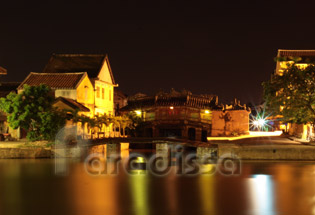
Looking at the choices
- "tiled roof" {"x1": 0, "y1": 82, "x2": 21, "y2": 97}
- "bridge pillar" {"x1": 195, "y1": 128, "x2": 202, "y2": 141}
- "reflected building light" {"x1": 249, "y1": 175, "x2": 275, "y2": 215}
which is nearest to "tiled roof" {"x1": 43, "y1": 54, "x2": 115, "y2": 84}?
"tiled roof" {"x1": 0, "y1": 82, "x2": 21, "y2": 97}

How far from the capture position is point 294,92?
3127 cm

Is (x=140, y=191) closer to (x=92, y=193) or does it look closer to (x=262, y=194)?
(x=92, y=193)

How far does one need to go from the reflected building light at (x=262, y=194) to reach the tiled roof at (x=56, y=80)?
21810 mm

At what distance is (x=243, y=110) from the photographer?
4638 centimetres

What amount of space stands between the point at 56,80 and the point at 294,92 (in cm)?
2303

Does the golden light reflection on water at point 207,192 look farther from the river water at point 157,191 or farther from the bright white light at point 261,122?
the bright white light at point 261,122

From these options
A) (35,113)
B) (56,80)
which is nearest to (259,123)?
(56,80)

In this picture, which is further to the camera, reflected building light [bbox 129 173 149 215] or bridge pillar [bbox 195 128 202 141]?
bridge pillar [bbox 195 128 202 141]

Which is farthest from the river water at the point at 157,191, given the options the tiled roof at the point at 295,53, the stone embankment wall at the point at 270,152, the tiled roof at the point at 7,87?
the tiled roof at the point at 295,53

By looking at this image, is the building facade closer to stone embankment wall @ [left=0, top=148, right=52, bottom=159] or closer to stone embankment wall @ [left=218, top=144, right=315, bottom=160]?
stone embankment wall @ [left=0, top=148, right=52, bottom=159]

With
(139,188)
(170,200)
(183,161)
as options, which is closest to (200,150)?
(183,161)

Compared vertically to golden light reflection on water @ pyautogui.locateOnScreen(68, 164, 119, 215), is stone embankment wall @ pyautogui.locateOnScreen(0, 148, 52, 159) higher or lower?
higher

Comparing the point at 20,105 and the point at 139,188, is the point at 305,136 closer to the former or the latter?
the point at 139,188

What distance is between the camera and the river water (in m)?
18.8
